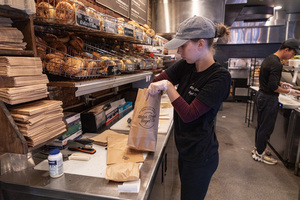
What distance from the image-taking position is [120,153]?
53.0 inches

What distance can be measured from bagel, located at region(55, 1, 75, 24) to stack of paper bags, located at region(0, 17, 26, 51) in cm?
22

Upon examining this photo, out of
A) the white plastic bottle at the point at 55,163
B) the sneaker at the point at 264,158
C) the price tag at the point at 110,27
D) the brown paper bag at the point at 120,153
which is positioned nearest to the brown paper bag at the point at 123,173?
the brown paper bag at the point at 120,153

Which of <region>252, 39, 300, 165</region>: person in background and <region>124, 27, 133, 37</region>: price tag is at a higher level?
<region>124, 27, 133, 37</region>: price tag

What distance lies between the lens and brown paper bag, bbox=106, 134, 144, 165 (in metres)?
1.27

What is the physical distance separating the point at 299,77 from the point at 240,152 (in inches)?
66.8

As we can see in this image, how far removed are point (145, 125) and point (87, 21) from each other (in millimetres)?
751

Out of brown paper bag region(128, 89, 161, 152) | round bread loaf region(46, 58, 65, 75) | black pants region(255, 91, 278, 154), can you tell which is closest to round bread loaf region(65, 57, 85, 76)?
round bread loaf region(46, 58, 65, 75)

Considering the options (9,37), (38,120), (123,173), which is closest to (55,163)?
(38,120)

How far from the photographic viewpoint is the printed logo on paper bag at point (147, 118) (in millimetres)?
1327

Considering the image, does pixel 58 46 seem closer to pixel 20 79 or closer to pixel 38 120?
pixel 20 79

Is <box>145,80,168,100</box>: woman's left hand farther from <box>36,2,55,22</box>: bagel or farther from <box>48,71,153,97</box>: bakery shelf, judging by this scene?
<box>36,2,55,22</box>: bagel

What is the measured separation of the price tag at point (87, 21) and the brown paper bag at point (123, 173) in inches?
33.7

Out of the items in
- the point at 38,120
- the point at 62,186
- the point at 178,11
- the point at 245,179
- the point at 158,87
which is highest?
the point at 178,11

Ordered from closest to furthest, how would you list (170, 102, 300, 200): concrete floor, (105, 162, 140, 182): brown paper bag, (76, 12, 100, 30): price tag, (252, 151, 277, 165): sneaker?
(105, 162, 140, 182): brown paper bag < (76, 12, 100, 30): price tag < (170, 102, 300, 200): concrete floor < (252, 151, 277, 165): sneaker
